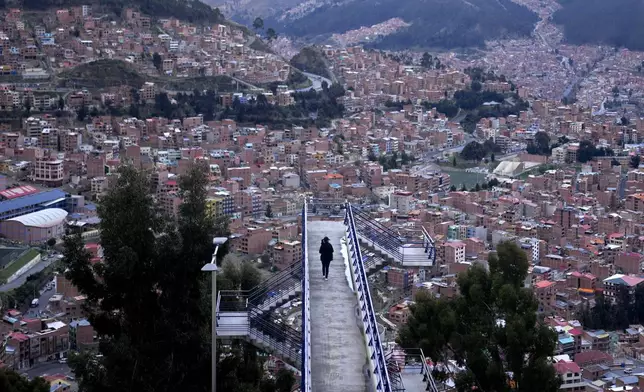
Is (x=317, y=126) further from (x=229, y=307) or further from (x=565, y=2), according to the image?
(x=565, y=2)

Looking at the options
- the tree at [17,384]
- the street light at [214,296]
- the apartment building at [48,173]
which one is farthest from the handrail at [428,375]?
the apartment building at [48,173]

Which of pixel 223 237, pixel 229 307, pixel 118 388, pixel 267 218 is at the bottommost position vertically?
pixel 267 218

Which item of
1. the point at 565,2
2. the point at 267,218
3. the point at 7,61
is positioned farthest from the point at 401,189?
the point at 565,2

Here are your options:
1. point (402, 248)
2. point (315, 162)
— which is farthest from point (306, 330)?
point (315, 162)

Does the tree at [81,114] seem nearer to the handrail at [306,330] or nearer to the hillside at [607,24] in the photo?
the handrail at [306,330]

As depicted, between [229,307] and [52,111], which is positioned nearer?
[229,307]

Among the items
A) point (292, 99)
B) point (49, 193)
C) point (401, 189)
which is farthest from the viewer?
point (292, 99)

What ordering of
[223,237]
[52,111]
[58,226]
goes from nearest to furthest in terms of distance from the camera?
[223,237], [58,226], [52,111]
